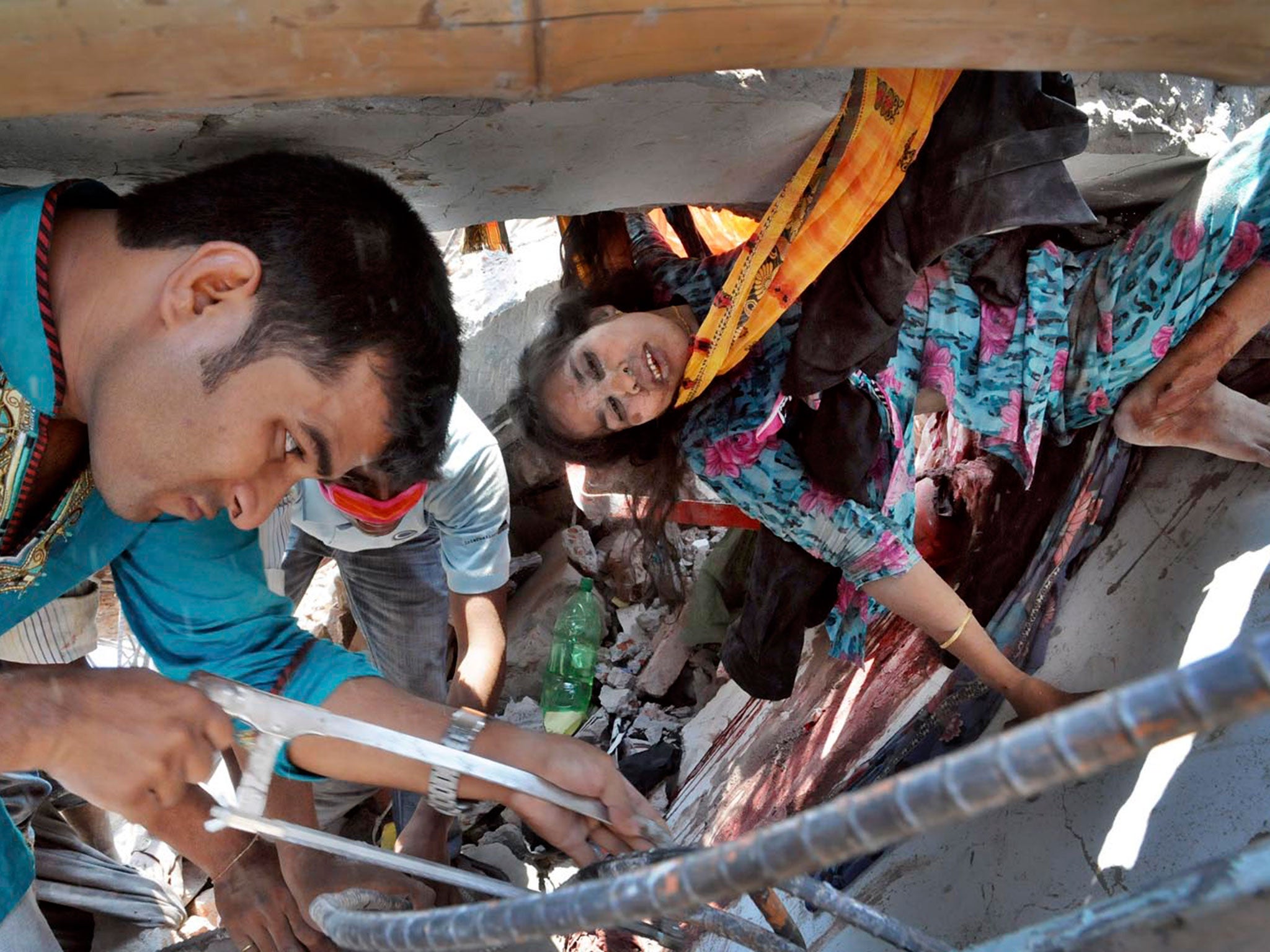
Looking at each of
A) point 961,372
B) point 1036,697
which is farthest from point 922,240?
point 1036,697

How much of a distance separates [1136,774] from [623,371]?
4.10 ft

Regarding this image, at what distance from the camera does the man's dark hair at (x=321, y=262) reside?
142 cm

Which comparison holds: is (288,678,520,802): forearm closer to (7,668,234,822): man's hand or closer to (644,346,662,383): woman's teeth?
(7,668,234,822): man's hand

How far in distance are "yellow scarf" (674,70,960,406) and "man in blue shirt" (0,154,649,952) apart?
25.0 inches

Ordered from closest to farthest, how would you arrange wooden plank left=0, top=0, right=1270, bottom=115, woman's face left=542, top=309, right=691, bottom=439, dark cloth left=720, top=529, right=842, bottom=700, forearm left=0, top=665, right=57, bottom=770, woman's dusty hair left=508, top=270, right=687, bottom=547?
1. wooden plank left=0, top=0, right=1270, bottom=115
2. forearm left=0, top=665, right=57, bottom=770
3. woman's face left=542, top=309, right=691, bottom=439
4. woman's dusty hair left=508, top=270, right=687, bottom=547
5. dark cloth left=720, top=529, right=842, bottom=700

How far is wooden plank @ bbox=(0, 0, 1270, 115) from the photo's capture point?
3.13ft

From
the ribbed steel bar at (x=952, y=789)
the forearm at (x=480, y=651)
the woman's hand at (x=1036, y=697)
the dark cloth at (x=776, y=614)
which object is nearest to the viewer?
the ribbed steel bar at (x=952, y=789)

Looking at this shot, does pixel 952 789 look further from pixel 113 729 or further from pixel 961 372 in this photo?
pixel 961 372

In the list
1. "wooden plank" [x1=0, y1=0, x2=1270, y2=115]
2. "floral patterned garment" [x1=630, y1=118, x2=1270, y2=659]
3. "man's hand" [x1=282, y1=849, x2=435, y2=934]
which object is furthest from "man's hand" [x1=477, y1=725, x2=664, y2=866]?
"wooden plank" [x1=0, y1=0, x2=1270, y2=115]

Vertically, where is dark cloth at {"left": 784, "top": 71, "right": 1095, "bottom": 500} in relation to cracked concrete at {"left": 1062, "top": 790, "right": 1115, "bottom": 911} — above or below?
above

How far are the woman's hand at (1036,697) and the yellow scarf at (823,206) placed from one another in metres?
0.92

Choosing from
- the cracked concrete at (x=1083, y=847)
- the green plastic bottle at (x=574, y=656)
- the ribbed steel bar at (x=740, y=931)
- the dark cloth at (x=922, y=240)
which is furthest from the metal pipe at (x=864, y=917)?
the green plastic bottle at (x=574, y=656)

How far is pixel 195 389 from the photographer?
54.6 inches

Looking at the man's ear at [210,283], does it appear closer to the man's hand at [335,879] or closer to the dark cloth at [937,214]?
the man's hand at [335,879]
